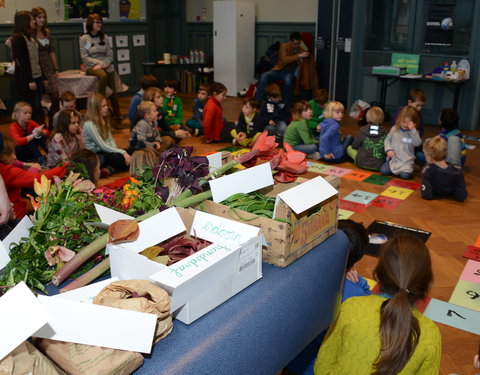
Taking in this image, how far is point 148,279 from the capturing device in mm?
1398

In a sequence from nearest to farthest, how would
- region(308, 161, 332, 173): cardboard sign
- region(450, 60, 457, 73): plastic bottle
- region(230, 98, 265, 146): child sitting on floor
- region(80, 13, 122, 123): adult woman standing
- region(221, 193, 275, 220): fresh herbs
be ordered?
region(221, 193, 275, 220): fresh herbs → region(308, 161, 332, 173): cardboard sign → region(230, 98, 265, 146): child sitting on floor → region(450, 60, 457, 73): plastic bottle → region(80, 13, 122, 123): adult woman standing

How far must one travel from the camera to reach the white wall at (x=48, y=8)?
28.3ft

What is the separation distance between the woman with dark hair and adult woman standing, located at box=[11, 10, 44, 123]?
615 cm

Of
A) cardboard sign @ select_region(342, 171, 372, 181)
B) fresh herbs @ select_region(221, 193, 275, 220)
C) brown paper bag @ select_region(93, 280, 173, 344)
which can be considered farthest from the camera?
cardboard sign @ select_region(342, 171, 372, 181)

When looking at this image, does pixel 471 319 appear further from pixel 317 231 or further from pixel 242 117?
pixel 242 117

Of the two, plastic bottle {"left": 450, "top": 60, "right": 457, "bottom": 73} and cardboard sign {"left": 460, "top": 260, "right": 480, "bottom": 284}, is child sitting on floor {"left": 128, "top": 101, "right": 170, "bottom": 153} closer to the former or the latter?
cardboard sign {"left": 460, "top": 260, "right": 480, "bottom": 284}

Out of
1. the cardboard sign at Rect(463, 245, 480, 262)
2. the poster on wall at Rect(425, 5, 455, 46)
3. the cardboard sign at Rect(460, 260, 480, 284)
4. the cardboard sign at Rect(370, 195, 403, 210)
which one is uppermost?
the poster on wall at Rect(425, 5, 455, 46)

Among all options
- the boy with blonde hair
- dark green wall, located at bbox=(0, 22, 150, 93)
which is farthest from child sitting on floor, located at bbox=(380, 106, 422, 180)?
dark green wall, located at bbox=(0, 22, 150, 93)

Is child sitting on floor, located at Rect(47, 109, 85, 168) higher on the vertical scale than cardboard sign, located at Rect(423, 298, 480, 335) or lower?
higher

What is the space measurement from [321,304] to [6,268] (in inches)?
40.6

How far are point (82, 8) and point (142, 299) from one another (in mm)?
9624

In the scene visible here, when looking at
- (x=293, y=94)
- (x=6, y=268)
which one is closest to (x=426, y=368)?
(x=6, y=268)

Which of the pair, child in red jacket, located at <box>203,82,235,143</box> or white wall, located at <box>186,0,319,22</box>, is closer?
child in red jacket, located at <box>203,82,235,143</box>

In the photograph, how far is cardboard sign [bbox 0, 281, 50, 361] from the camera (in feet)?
3.43
